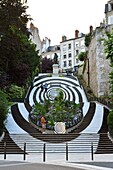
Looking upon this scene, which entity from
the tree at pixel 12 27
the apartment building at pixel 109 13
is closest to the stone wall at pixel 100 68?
the apartment building at pixel 109 13

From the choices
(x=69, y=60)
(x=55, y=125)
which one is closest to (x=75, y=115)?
(x=55, y=125)

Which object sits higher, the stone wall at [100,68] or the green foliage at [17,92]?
the stone wall at [100,68]

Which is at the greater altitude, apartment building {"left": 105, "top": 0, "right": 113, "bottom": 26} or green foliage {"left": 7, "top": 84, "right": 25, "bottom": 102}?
apartment building {"left": 105, "top": 0, "right": 113, "bottom": 26}

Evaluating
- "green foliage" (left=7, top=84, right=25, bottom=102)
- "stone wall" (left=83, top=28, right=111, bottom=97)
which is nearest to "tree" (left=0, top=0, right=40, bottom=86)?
"green foliage" (left=7, top=84, right=25, bottom=102)

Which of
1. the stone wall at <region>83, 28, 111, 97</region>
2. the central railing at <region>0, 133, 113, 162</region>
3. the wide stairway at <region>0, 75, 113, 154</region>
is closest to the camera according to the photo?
the central railing at <region>0, 133, 113, 162</region>

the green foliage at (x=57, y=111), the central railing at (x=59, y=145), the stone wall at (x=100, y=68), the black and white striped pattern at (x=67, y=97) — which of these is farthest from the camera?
the stone wall at (x=100, y=68)

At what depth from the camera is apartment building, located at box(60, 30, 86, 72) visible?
276ft

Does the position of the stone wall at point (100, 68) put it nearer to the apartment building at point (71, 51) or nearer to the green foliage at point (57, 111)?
the green foliage at point (57, 111)

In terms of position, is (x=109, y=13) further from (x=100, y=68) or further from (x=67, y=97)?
(x=67, y=97)

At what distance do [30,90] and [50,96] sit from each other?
4.06 meters

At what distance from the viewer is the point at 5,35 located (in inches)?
732

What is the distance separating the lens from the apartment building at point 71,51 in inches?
3317

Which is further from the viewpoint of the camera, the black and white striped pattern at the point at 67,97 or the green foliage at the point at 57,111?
the green foliage at the point at 57,111

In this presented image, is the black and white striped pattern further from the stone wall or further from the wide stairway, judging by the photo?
the stone wall
